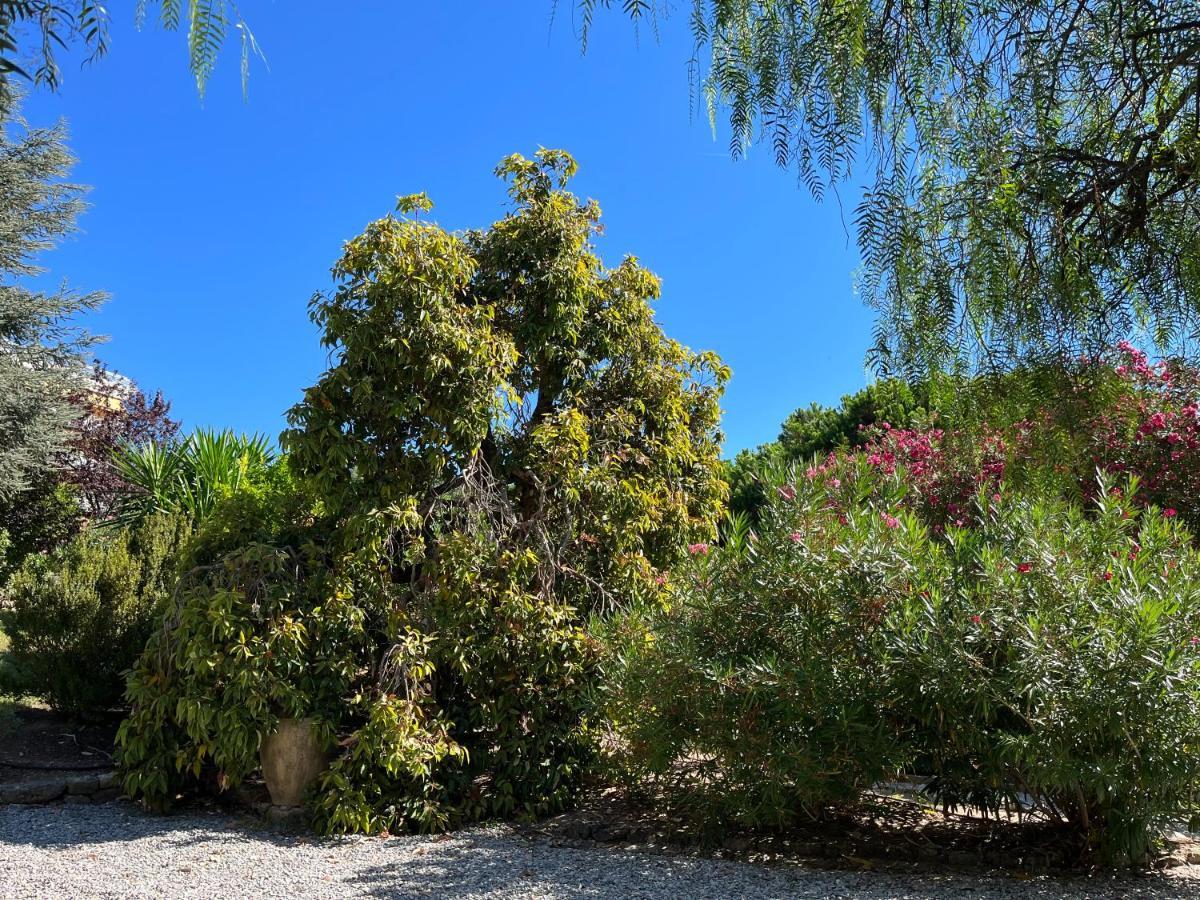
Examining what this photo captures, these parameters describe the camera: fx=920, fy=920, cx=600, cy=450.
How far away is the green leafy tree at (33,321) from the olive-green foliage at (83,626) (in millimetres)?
5661

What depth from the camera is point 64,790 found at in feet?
20.2

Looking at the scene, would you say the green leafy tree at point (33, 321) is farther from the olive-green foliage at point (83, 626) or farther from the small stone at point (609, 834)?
the small stone at point (609, 834)

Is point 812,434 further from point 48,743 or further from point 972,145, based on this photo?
point 972,145

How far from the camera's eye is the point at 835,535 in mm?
4160

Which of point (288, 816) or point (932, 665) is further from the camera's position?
point (288, 816)

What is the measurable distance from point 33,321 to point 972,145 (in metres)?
13.6

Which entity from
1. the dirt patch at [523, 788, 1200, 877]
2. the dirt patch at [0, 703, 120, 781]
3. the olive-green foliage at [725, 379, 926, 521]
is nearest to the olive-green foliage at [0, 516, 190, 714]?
the dirt patch at [0, 703, 120, 781]

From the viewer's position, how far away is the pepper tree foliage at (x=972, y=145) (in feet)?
10.7

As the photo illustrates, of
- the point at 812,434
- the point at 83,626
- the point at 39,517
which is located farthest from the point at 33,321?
the point at 812,434

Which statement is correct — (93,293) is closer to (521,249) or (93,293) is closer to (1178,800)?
(521,249)

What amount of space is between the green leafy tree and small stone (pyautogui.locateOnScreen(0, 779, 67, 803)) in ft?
24.1

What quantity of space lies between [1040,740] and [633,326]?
393 centimetres

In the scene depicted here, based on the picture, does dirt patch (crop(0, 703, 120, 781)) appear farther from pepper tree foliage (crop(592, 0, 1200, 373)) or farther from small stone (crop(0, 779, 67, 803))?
pepper tree foliage (crop(592, 0, 1200, 373))

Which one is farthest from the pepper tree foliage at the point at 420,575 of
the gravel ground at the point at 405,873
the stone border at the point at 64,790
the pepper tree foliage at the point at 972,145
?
the pepper tree foliage at the point at 972,145
